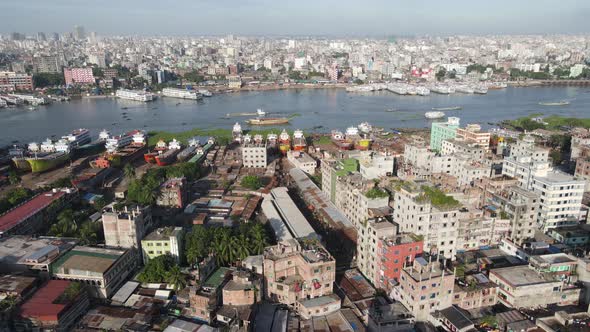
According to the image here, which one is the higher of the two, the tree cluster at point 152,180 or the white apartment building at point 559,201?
the white apartment building at point 559,201

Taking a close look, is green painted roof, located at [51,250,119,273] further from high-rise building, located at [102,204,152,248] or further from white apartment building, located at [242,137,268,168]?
white apartment building, located at [242,137,268,168]

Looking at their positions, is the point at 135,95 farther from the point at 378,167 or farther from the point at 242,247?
the point at 242,247

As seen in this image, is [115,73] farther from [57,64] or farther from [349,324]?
[349,324]

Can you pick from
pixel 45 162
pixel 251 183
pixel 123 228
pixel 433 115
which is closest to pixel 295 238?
pixel 123 228

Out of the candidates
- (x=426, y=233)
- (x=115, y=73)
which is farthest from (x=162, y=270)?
(x=115, y=73)

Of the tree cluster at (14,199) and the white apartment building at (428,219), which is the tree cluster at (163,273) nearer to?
the white apartment building at (428,219)

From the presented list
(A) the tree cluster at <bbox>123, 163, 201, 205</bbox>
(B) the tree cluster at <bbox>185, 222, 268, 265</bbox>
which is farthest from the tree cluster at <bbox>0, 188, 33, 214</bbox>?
(B) the tree cluster at <bbox>185, 222, 268, 265</bbox>

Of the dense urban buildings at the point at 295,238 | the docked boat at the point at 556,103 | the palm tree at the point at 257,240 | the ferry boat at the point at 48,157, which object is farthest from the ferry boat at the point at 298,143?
the docked boat at the point at 556,103
